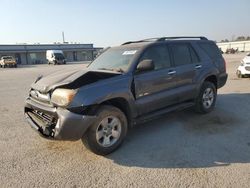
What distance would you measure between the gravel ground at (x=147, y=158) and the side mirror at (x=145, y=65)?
1322 millimetres

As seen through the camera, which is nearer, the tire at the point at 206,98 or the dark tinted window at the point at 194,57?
the dark tinted window at the point at 194,57

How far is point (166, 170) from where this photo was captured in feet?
12.5

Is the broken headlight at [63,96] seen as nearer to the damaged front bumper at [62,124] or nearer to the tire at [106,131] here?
the damaged front bumper at [62,124]

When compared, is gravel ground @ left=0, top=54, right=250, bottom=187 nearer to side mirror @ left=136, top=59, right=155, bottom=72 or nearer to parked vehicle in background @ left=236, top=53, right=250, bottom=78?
side mirror @ left=136, top=59, right=155, bottom=72

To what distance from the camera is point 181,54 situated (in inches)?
231

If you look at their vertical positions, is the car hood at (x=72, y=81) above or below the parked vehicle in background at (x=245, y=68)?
above

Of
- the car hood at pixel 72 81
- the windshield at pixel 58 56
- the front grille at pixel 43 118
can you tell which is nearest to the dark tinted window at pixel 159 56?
the car hood at pixel 72 81

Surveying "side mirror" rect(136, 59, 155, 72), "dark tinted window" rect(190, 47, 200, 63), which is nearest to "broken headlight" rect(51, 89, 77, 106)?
"side mirror" rect(136, 59, 155, 72)

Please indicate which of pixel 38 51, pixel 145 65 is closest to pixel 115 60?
pixel 145 65

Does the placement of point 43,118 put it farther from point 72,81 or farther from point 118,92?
point 118,92

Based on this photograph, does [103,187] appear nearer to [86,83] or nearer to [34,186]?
[34,186]

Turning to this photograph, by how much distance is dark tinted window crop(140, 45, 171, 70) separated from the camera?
5.15 m

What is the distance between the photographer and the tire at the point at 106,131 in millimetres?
4172

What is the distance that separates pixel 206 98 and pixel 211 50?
4.30ft
